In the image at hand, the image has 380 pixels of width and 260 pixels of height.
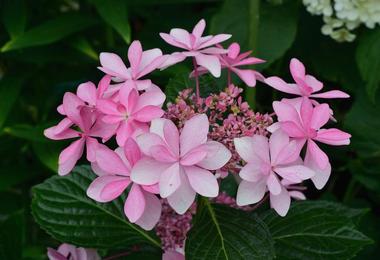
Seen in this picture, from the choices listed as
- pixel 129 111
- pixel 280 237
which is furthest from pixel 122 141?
pixel 280 237

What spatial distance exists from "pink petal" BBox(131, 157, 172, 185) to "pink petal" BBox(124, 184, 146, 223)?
0.02 metres

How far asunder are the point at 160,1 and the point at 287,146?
33.0 inches

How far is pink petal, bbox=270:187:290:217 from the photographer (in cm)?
61

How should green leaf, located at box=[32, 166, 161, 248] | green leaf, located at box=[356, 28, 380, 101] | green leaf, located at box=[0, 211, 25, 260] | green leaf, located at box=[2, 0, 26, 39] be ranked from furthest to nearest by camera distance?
green leaf, located at box=[2, 0, 26, 39], green leaf, located at box=[356, 28, 380, 101], green leaf, located at box=[0, 211, 25, 260], green leaf, located at box=[32, 166, 161, 248]

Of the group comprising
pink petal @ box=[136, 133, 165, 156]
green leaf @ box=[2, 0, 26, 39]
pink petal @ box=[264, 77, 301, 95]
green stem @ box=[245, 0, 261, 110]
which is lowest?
green leaf @ box=[2, 0, 26, 39]

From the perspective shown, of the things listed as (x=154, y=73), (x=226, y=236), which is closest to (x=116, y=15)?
(x=154, y=73)

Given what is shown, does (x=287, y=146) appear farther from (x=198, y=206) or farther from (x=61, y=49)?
(x=61, y=49)

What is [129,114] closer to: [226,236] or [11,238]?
[226,236]

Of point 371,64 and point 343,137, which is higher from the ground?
point 343,137

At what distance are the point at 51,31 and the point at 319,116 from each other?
81 centimetres

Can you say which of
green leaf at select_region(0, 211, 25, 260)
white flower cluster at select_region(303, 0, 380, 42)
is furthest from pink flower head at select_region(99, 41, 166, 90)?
white flower cluster at select_region(303, 0, 380, 42)

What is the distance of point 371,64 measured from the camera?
4.03ft

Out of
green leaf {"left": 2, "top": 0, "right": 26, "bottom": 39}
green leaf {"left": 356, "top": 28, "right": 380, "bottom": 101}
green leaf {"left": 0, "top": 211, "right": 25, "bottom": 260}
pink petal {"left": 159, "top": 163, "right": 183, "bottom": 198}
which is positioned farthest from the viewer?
green leaf {"left": 2, "top": 0, "right": 26, "bottom": 39}

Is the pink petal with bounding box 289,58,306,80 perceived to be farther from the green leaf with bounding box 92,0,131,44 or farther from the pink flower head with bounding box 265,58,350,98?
the green leaf with bounding box 92,0,131,44
